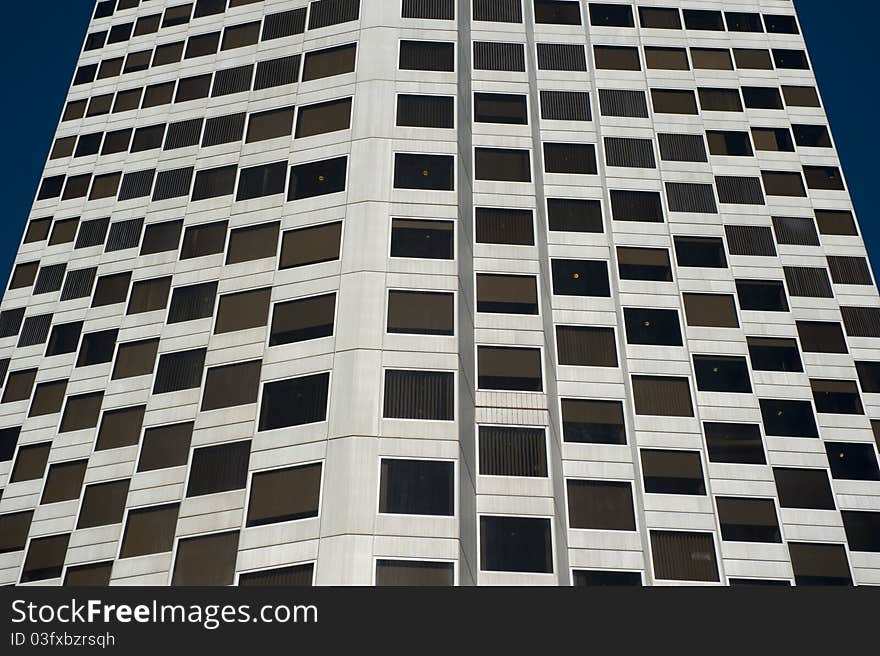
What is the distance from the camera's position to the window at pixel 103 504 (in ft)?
137

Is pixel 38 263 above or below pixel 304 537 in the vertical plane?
above

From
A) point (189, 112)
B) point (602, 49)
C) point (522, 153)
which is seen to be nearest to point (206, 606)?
point (522, 153)

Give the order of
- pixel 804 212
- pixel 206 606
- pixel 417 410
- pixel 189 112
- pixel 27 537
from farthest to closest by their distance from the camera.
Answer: pixel 189 112
pixel 804 212
pixel 27 537
pixel 417 410
pixel 206 606

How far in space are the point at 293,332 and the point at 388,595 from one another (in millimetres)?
17696

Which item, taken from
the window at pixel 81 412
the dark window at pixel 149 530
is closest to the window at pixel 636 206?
the dark window at pixel 149 530

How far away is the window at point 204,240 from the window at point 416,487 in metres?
14.8

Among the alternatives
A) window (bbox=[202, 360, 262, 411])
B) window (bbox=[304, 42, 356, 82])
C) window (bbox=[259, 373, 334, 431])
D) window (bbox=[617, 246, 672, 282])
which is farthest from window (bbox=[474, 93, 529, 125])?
window (bbox=[259, 373, 334, 431])

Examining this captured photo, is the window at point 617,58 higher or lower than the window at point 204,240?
higher

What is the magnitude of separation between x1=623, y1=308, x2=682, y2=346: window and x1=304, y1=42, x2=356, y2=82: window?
14.2 metres

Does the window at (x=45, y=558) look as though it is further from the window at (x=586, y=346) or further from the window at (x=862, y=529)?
the window at (x=862, y=529)

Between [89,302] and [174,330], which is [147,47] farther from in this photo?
[174,330]

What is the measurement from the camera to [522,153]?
162ft

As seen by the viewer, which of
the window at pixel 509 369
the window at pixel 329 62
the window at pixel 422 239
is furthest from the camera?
the window at pixel 329 62

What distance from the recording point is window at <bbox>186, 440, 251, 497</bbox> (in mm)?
38250
